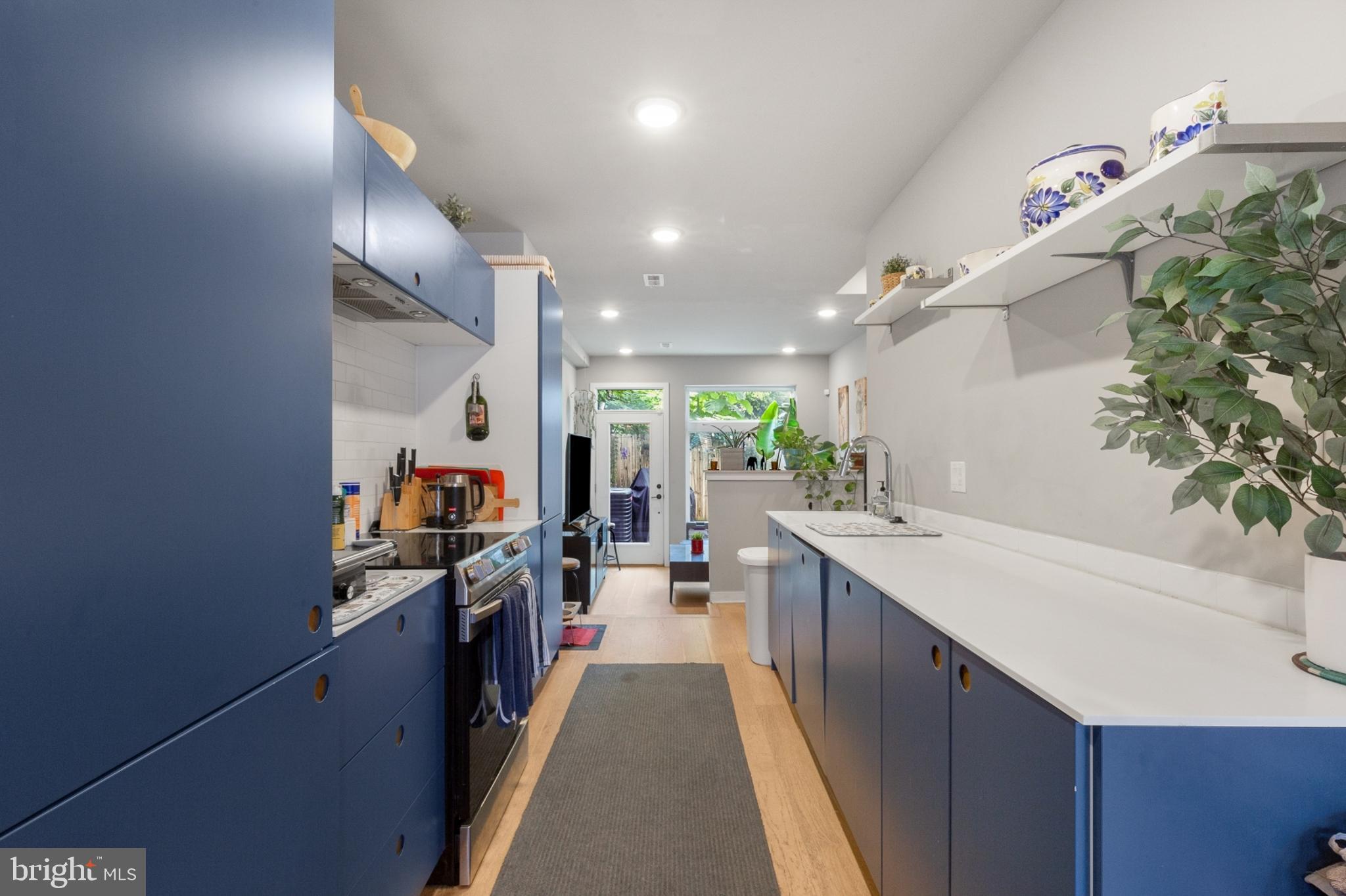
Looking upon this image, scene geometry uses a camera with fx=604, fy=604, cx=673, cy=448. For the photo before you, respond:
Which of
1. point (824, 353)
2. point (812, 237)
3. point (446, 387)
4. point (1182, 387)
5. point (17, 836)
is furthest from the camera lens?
point (824, 353)

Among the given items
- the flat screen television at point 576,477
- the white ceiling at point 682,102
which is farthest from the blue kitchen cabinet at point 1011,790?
the flat screen television at point 576,477

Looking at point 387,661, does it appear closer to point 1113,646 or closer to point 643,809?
point 643,809

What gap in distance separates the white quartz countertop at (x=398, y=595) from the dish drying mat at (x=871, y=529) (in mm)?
1459

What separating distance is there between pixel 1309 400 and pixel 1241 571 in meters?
0.60

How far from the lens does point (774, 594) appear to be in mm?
3258

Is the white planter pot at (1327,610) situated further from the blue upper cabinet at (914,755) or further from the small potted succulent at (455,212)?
the small potted succulent at (455,212)

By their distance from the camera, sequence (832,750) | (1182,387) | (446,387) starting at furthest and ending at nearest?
1. (446,387)
2. (832,750)
3. (1182,387)

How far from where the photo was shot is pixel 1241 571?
1205 millimetres

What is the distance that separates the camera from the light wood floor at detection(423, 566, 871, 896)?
69.8 inches

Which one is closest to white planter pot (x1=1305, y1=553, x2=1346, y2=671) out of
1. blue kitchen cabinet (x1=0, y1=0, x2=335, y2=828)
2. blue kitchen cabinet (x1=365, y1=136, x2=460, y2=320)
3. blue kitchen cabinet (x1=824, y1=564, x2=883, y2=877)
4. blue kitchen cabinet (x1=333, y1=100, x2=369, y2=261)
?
blue kitchen cabinet (x1=824, y1=564, x2=883, y2=877)

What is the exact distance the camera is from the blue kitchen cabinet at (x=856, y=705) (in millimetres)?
1536

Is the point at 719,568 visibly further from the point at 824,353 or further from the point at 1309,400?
the point at 1309,400

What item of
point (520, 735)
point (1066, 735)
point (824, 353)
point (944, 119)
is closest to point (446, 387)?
point (520, 735)

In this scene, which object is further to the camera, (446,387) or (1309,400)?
(446,387)
